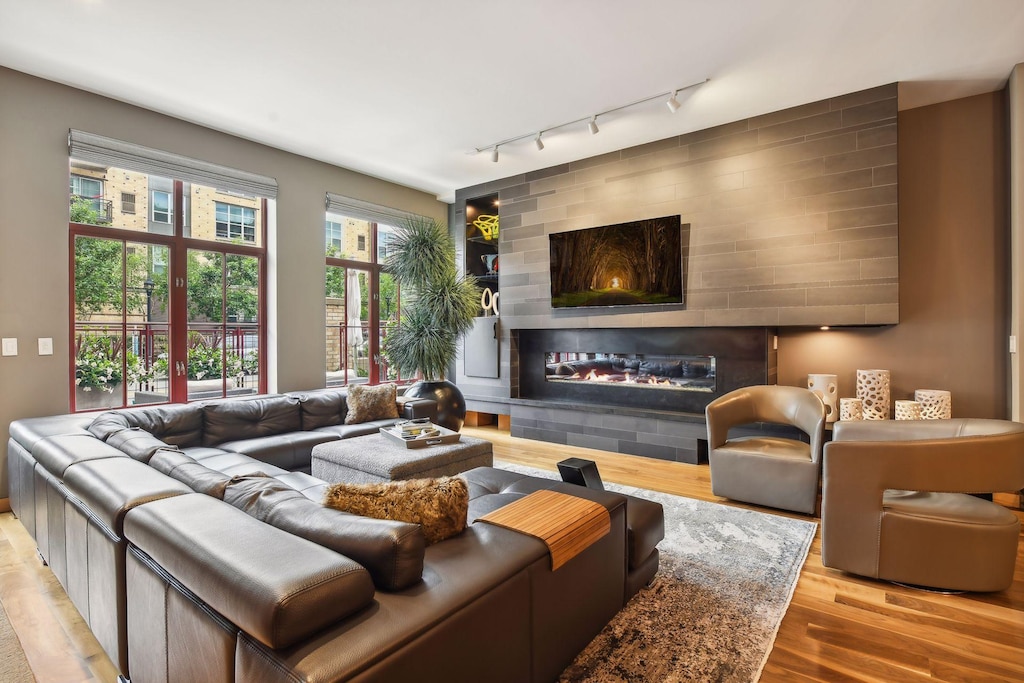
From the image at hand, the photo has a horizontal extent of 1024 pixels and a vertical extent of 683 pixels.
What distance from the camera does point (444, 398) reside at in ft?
16.6

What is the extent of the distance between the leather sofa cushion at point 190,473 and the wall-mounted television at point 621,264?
3.90 m

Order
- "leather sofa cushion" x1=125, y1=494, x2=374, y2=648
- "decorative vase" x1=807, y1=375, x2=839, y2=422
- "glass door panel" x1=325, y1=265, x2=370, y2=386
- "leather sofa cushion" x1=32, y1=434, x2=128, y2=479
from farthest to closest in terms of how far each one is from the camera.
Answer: "glass door panel" x1=325, y1=265, x2=370, y2=386, "decorative vase" x1=807, y1=375, x2=839, y2=422, "leather sofa cushion" x1=32, y1=434, x2=128, y2=479, "leather sofa cushion" x1=125, y1=494, x2=374, y2=648

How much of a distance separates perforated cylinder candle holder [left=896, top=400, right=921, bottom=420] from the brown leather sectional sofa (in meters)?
2.69

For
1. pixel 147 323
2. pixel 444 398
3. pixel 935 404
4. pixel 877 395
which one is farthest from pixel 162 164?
pixel 935 404

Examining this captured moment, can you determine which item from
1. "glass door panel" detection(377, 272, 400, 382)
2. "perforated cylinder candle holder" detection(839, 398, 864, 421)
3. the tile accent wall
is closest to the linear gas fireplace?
the tile accent wall

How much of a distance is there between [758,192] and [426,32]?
115 inches

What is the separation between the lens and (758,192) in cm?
421

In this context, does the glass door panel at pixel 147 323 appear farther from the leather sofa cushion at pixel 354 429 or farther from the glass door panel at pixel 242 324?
the leather sofa cushion at pixel 354 429

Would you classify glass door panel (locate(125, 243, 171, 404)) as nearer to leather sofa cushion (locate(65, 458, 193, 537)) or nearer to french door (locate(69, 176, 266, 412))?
french door (locate(69, 176, 266, 412))

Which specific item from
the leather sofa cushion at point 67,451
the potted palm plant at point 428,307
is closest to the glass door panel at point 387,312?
the potted palm plant at point 428,307

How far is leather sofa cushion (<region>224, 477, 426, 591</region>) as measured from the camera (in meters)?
1.21

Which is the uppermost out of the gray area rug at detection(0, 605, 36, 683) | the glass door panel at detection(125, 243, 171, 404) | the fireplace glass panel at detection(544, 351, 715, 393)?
the glass door panel at detection(125, 243, 171, 404)

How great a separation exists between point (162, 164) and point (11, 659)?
11.7ft

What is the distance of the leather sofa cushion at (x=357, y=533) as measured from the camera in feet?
3.99
